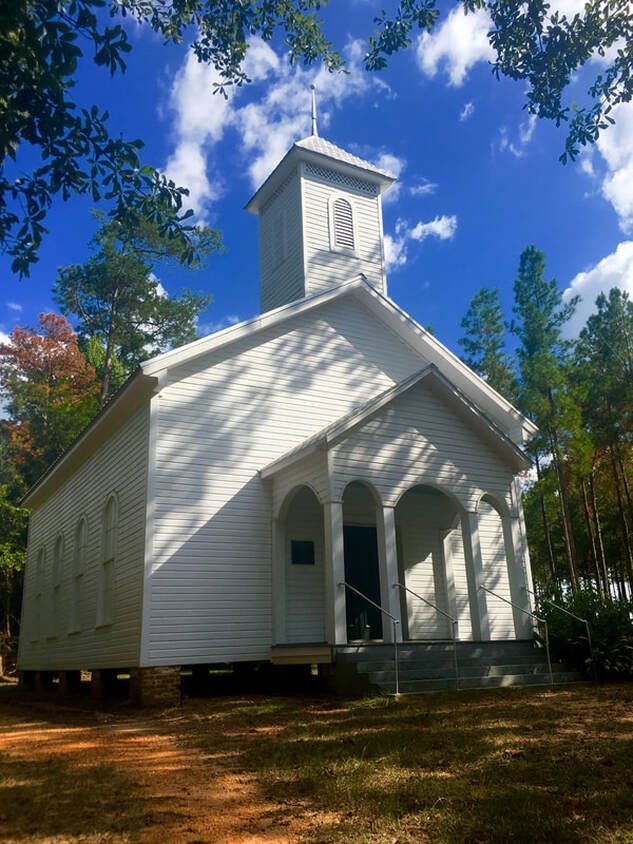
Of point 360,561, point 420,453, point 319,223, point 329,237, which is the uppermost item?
point 319,223

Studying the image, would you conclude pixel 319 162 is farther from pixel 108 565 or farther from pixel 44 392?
pixel 44 392

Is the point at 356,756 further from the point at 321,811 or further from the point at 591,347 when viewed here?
the point at 591,347

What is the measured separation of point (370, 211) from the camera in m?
18.8

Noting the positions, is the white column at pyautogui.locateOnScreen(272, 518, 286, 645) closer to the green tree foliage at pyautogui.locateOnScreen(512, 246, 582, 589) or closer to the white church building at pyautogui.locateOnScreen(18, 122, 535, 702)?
the white church building at pyautogui.locateOnScreen(18, 122, 535, 702)

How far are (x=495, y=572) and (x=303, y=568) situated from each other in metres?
4.33

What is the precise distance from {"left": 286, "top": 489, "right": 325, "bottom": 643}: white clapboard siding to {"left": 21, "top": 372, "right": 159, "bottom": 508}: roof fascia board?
11.8ft

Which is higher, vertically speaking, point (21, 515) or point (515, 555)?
point (21, 515)

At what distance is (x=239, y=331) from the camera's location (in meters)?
14.1

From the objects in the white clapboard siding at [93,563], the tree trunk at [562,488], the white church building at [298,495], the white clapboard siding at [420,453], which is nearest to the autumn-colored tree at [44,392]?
the white clapboard siding at [93,563]

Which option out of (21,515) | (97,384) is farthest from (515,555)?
(97,384)

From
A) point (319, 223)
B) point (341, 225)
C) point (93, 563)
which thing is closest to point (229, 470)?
point (93, 563)

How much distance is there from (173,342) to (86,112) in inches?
1405

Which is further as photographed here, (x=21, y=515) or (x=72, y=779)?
(x=21, y=515)

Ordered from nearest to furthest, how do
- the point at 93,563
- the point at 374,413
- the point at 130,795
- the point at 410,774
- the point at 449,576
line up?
the point at 130,795 → the point at 410,774 → the point at 374,413 → the point at 449,576 → the point at 93,563
